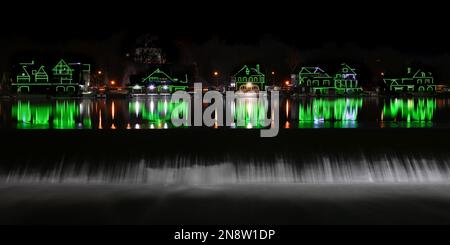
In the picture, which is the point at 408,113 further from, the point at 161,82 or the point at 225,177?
the point at 161,82

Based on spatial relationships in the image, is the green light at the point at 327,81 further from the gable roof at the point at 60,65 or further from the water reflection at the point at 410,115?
the water reflection at the point at 410,115

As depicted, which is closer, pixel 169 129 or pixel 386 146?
pixel 386 146

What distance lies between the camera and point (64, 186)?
1291 centimetres

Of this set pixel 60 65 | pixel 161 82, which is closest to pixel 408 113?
pixel 60 65

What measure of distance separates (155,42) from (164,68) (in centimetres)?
407

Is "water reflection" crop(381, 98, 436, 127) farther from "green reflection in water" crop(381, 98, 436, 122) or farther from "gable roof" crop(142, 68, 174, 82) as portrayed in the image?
"gable roof" crop(142, 68, 174, 82)

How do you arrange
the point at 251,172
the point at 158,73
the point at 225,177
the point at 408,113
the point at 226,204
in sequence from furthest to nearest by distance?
1. the point at 158,73
2. the point at 408,113
3. the point at 251,172
4. the point at 225,177
5. the point at 226,204

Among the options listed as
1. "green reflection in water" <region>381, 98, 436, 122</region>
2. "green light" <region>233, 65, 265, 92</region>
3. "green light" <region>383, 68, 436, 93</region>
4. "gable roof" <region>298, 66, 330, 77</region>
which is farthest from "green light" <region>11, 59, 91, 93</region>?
"green reflection in water" <region>381, 98, 436, 122</region>

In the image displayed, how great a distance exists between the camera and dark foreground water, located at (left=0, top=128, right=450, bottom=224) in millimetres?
11375

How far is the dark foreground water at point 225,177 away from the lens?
448 inches

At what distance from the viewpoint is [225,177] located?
1361 cm

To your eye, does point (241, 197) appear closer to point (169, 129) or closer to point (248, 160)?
point (248, 160)

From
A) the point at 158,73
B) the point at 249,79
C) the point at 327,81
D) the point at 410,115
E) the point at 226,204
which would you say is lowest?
the point at 226,204
